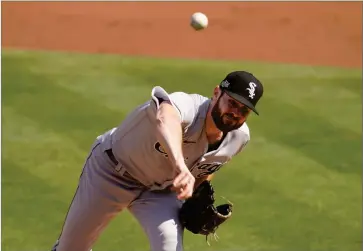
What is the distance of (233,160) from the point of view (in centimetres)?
922

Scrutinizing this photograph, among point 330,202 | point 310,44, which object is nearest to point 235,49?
point 310,44

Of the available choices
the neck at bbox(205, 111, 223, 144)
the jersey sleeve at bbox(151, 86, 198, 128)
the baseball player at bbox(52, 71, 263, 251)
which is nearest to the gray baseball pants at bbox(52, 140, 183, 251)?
the baseball player at bbox(52, 71, 263, 251)

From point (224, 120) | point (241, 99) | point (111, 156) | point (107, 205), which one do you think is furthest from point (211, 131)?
point (107, 205)

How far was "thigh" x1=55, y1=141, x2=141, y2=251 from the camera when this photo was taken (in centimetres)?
559

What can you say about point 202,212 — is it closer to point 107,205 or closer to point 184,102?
point 107,205

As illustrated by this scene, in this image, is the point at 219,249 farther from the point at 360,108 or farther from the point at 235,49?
the point at 235,49

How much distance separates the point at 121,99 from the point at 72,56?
2054 mm

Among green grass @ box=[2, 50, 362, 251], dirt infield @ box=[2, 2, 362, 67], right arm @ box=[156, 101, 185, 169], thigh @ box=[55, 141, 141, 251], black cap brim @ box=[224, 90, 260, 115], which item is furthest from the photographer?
dirt infield @ box=[2, 2, 362, 67]

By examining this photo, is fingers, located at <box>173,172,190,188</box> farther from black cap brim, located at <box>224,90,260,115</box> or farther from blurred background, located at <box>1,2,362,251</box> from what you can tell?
blurred background, located at <box>1,2,362,251</box>

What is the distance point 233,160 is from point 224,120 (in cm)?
419

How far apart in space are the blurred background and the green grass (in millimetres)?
18

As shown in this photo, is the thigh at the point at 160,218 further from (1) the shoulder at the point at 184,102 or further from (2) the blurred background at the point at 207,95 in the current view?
(2) the blurred background at the point at 207,95

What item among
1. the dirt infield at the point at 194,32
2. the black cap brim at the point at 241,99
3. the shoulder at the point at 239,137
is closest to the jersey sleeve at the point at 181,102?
the black cap brim at the point at 241,99

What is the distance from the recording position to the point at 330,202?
8.39 metres
